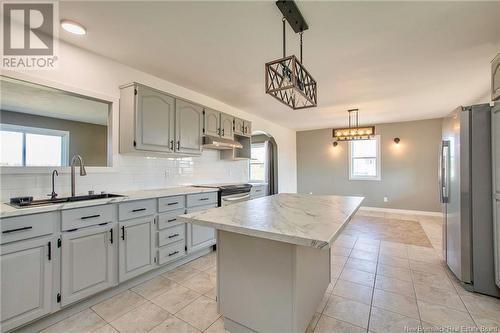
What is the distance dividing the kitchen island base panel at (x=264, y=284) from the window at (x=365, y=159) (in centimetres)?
559

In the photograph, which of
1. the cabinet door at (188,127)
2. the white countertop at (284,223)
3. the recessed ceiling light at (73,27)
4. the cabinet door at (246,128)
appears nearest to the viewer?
the white countertop at (284,223)

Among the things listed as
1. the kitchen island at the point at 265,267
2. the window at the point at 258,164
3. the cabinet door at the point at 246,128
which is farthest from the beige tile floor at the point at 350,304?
the window at the point at 258,164

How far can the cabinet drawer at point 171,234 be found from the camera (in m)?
2.58

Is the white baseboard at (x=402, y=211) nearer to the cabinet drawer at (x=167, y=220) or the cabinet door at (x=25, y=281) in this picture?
the cabinet drawer at (x=167, y=220)

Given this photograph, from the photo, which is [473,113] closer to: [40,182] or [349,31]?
[349,31]

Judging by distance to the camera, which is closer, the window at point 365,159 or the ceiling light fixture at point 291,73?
the ceiling light fixture at point 291,73

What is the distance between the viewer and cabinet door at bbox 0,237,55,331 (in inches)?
60.2

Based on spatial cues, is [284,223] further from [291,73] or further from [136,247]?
[136,247]

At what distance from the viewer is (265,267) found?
1471 mm

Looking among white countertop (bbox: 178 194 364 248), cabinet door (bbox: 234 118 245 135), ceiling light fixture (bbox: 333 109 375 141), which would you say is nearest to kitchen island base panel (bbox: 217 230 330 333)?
white countertop (bbox: 178 194 364 248)

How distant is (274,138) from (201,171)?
288cm

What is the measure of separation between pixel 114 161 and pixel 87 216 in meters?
0.89

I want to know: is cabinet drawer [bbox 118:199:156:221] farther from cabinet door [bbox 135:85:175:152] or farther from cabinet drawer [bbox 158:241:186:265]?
cabinet door [bbox 135:85:175:152]

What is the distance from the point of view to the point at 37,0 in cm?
177
